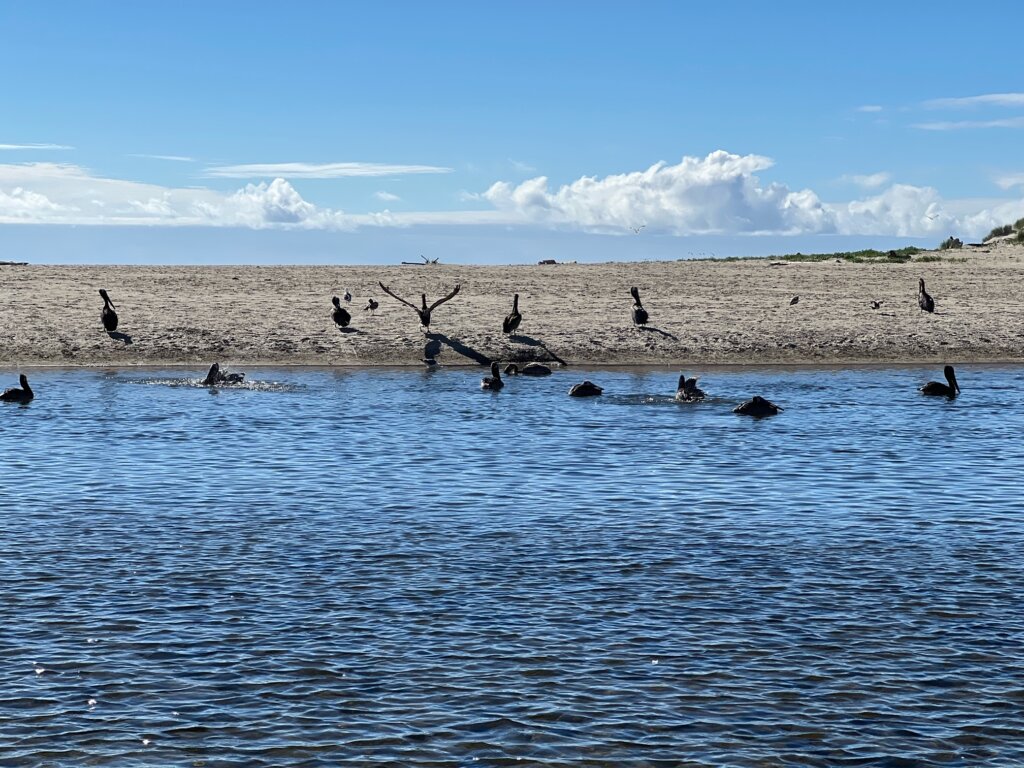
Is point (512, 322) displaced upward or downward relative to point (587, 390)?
upward

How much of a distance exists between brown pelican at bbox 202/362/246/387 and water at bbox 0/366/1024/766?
355 inches

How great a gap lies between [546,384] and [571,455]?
45.4 feet

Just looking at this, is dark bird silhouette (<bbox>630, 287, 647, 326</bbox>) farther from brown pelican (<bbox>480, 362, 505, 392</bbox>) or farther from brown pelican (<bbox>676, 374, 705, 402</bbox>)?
brown pelican (<bbox>676, 374, 705, 402</bbox>)

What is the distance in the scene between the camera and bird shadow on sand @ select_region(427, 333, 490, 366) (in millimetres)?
47125

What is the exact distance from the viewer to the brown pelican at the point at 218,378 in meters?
40.4

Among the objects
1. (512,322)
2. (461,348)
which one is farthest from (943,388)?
(461,348)

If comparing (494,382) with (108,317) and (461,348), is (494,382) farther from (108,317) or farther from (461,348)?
(108,317)

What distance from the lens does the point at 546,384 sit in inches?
1650

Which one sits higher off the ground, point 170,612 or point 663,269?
point 663,269

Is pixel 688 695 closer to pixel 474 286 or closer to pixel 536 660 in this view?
pixel 536 660

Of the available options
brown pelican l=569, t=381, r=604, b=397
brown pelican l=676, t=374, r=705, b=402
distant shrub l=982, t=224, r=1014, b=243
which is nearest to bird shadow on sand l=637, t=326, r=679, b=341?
brown pelican l=569, t=381, r=604, b=397

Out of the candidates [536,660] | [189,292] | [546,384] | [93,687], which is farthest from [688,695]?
[189,292]

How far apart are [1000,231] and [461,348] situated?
49.3 meters

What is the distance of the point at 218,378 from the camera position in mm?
40562
